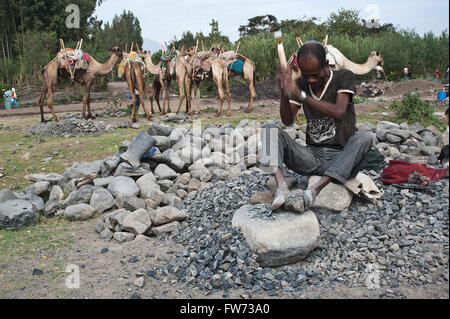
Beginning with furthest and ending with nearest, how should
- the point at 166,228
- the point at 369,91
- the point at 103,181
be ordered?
1. the point at 369,91
2. the point at 103,181
3. the point at 166,228

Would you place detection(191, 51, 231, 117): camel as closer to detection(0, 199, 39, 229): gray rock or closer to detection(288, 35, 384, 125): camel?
detection(288, 35, 384, 125): camel

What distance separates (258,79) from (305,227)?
1455cm

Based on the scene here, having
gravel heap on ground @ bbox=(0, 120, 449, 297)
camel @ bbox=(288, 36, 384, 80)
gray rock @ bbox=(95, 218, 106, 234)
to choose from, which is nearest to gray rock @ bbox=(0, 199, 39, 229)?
gravel heap on ground @ bbox=(0, 120, 449, 297)

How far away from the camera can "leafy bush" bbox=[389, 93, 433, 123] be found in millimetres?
8125

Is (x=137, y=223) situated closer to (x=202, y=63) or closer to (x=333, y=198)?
(x=333, y=198)

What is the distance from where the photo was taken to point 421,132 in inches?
253

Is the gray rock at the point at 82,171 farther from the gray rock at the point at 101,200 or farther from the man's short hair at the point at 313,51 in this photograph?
the man's short hair at the point at 313,51

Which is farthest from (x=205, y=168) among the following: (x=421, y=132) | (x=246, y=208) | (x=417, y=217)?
(x=421, y=132)

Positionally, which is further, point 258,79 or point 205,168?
point 258,79

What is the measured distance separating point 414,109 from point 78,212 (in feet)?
22.8

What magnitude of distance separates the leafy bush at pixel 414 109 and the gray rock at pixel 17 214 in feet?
23.6

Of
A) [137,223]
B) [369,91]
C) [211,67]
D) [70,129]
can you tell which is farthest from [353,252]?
[369,91]

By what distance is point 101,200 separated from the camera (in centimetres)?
468
